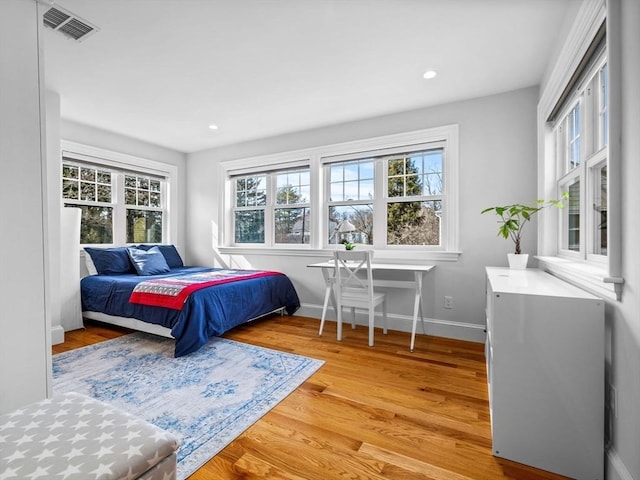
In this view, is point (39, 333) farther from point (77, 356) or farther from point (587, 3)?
point (587, 3)

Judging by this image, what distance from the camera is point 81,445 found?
87cm

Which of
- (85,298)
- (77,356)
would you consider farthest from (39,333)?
(85,298)

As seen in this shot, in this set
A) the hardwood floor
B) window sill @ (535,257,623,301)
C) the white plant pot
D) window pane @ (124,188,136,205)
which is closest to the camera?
window sill @ (535,257,623,301)

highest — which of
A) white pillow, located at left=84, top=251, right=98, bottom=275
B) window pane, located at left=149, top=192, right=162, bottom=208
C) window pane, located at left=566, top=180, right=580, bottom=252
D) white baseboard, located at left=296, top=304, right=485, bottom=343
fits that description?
window pane, located at left=149, top=192, right=162, bottom=208

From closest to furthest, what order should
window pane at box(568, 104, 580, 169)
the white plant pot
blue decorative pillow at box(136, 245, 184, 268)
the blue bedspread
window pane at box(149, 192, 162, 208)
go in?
1. window pane at box(568, 104, 580, 169)
2. the white plant pot
3. the blue bedspread
4. blue decorative pillow at box(136, 245, 184, 268)
5. window pane at box(149, 192, 162, 208)

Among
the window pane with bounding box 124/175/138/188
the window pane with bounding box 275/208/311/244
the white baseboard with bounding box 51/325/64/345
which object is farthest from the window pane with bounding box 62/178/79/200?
the window pane with bounding box 275/208/311/244

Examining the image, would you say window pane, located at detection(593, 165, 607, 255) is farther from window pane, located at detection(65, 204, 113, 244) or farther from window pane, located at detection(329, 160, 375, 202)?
window pane, located at detection(65, 204, 113, 244)

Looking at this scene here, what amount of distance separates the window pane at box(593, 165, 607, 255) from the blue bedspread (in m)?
2.91

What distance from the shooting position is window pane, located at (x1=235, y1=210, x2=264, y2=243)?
4.65 metres

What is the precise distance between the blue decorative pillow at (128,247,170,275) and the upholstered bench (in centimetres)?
312

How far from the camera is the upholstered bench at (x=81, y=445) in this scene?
2.59ft

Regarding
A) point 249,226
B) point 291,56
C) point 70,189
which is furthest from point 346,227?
point 70,189

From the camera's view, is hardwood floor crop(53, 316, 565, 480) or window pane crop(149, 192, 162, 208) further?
window pane crop(149, 192, 162, 208)

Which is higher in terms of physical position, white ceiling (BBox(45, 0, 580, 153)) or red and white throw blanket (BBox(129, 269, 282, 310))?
white ceiling (BBox(45, 0, 580, 153))
